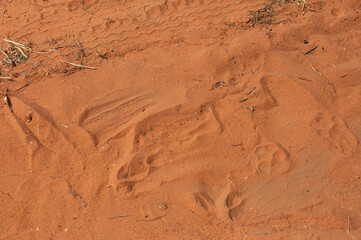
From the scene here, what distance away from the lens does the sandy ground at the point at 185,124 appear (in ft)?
8.82

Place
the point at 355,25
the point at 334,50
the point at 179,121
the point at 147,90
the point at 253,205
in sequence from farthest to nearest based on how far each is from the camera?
1. the point at 355,25
2. the point at 334,50
3. the point at 147,90
4. the point at 179,121
5. the point at 253,205

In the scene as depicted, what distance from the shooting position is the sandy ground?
2.69 metres

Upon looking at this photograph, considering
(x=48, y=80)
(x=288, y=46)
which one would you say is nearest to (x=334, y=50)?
(x=288, y=46)

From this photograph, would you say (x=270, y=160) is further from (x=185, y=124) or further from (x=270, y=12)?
(x=270, y=12)

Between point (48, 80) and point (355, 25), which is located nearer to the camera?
point (48, 80)

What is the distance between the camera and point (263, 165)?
2.92 m

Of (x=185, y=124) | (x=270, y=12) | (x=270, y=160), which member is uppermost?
(x=270, y=12)

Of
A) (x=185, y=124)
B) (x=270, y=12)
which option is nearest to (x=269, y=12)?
(x=270, y=12)

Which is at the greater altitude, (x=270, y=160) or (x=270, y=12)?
(x=270, y=12)

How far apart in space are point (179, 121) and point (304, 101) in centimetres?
145

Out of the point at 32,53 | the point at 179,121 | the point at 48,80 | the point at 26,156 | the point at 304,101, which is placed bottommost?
the point at 304,101

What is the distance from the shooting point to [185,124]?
3.18 meters

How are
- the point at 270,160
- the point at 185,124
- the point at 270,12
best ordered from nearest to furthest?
the point at 270,160
the point at 185,124
the point at 270,12

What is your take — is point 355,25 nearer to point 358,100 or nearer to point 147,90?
point 358,100
